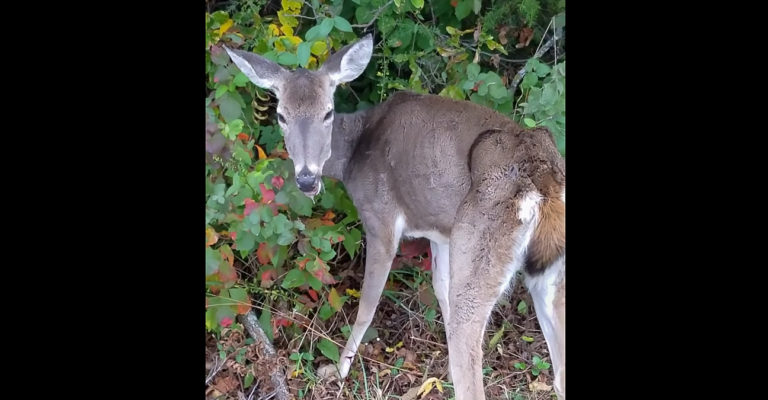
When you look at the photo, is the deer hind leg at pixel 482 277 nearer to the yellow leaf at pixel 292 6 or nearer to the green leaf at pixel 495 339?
the green leaf at pixel 495 339

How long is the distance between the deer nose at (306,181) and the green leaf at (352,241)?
0.76 metres

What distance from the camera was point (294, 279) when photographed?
14.0 feet

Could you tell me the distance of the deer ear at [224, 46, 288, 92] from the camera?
→ 13.1 feet

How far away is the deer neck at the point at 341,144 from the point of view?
177 inches

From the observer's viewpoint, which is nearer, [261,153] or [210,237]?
[210,237]

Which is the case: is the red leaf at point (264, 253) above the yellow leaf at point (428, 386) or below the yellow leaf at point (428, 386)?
above

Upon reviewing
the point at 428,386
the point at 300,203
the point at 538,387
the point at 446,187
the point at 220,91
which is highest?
the point at 220,91

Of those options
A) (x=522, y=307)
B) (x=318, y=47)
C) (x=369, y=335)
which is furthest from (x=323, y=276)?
(x=318, y=47)

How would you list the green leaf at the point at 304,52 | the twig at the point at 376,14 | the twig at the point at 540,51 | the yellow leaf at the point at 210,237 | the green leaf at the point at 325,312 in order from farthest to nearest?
the green leaf at the point at 325,312 < the twig at the point at 376,14 < the green leaf at the point at 304,52 < the twig at the point at 540,51 < the yellow leaf at the point at 210,237

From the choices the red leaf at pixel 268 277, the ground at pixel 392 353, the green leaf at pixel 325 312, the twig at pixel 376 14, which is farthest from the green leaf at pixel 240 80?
the green leaf at pixel 325 312

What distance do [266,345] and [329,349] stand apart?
0.35 meters

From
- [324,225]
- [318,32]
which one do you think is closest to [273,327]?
[324,225]

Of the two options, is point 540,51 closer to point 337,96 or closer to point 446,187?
point 446,187
